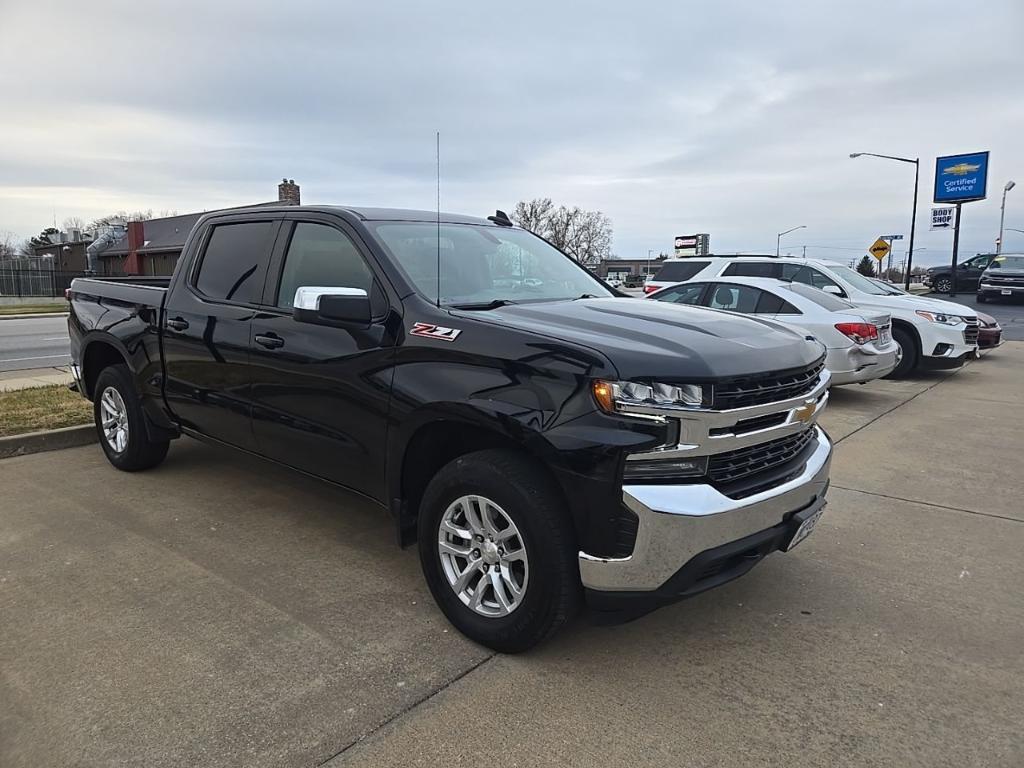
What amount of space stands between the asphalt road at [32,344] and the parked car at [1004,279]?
2964cm

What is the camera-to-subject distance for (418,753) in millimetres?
2482

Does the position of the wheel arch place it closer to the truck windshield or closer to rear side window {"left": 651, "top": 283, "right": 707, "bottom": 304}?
the truck windshield

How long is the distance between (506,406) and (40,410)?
19.7 feet

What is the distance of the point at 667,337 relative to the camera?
3.00m

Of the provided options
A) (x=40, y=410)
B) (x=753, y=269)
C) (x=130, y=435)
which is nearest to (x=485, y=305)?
(x=130, y=435)

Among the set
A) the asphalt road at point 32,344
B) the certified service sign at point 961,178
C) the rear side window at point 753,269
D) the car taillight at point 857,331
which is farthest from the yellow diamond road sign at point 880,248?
the asphalt road at point 32,344

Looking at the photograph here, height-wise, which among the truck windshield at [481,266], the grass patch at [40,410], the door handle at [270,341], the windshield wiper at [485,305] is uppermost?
the truck windshield at [481,266]

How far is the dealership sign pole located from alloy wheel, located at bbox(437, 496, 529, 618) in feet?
146

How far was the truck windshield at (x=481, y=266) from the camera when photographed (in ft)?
12.0

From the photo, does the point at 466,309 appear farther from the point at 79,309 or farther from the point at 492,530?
the point at 79,309

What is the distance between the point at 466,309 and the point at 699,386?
120 cm

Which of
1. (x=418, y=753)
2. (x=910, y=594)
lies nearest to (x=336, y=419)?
(x=418, y=753)

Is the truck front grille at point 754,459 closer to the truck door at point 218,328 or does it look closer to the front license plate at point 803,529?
the front license plate at point 803,529

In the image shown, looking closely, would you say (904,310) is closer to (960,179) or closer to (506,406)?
(506,406)
